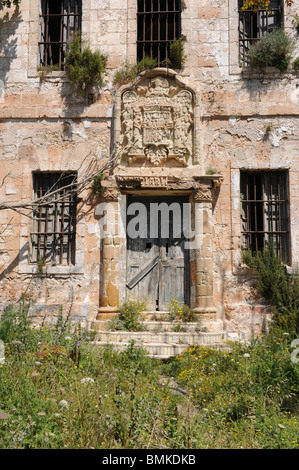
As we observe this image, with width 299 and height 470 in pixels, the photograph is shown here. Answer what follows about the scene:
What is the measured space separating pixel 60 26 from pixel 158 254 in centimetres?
548

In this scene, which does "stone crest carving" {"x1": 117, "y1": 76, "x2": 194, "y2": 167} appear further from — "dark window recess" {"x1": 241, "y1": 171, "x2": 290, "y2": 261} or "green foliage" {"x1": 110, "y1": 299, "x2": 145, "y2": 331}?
"green foliage" {"x1": 110, "y1": 299, "x2": 145, "y2": 331}

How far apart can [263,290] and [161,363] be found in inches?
99.3

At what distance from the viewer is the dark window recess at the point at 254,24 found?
880cm

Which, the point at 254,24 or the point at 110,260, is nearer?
the point at 110,260


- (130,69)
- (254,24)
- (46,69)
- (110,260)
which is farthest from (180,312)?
(254,24)

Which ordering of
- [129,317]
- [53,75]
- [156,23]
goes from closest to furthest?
1. [129,317]
2. [53,75]
3. [156,23]

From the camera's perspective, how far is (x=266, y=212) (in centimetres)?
832

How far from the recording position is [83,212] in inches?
327

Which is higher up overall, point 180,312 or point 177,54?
point 177,54

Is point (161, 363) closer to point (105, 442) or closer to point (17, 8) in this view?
point (105, 442)

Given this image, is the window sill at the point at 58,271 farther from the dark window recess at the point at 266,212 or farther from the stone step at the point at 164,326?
the dark window recess at the point at 266,212

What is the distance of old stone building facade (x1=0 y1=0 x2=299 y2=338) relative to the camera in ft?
26.5

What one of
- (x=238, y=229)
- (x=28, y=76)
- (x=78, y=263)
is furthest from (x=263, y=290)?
(x=28, y=76)

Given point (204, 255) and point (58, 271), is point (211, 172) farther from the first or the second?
point (58, 271)
